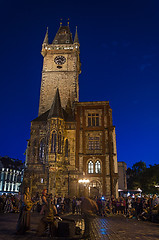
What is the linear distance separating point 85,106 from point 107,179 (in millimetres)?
14256

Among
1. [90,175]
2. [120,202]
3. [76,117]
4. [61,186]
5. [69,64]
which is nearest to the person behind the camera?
[120,202]

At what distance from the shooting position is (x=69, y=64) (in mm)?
44500

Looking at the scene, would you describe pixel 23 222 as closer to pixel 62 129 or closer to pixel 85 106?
pixel 62 129

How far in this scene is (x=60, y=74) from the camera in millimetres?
43531

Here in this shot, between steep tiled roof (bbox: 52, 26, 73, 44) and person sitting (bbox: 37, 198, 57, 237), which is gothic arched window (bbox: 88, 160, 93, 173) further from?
steep tiled roof (bbox: 52, 26, 73, 44)

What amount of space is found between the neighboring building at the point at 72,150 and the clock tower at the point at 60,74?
71 cm

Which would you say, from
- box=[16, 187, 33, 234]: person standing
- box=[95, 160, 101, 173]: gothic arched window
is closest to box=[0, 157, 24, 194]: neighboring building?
box=[95, 160, 101, 173]: gothic arched window

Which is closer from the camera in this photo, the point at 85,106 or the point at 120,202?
the point at 120,202

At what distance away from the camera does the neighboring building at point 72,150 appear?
30.9m

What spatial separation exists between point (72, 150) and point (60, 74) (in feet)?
61.2

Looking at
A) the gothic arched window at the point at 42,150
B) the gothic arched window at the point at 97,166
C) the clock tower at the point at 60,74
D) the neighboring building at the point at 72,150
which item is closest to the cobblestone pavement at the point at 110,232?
the neighboring building at the point at 72,150

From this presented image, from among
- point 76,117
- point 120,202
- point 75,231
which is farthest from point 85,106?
point 75,231

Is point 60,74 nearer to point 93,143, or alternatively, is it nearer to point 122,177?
point 93,143

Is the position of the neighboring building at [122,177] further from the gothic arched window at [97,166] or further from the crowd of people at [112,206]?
the crowd of people at [112,206]
